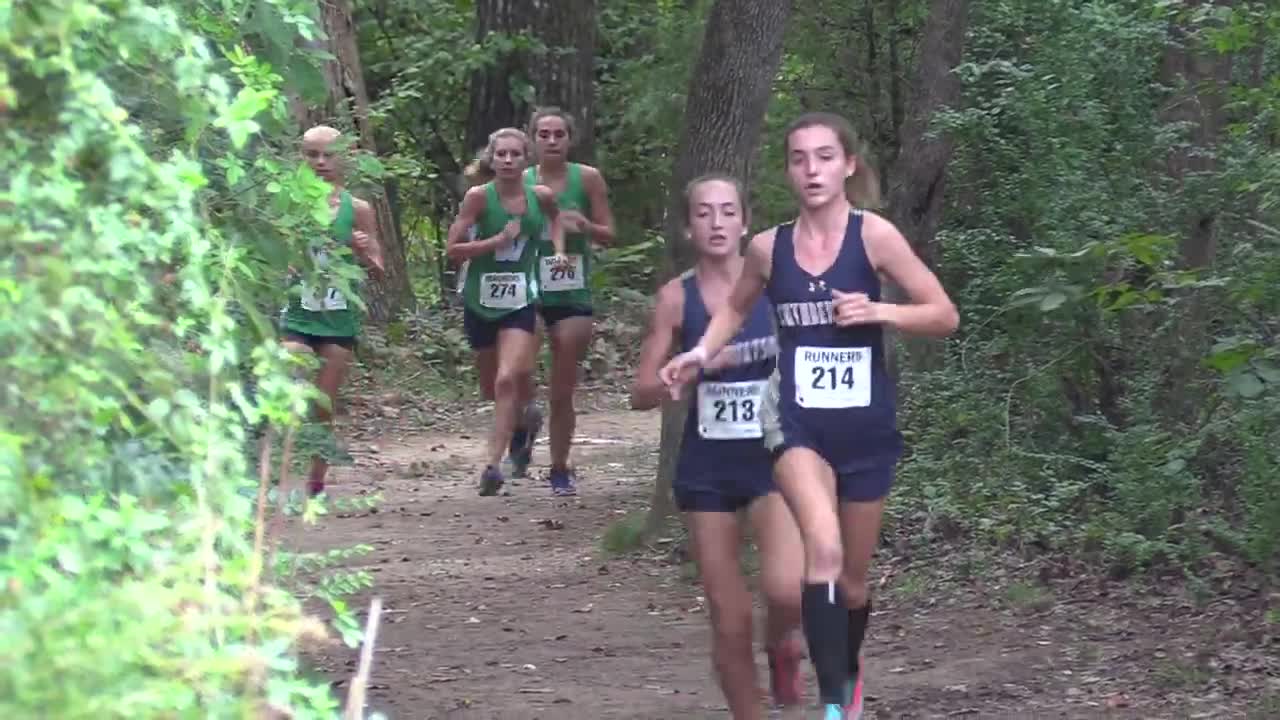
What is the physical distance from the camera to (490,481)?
12375mm

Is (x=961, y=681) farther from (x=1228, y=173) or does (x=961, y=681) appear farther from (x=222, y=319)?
(x=222, y=319)

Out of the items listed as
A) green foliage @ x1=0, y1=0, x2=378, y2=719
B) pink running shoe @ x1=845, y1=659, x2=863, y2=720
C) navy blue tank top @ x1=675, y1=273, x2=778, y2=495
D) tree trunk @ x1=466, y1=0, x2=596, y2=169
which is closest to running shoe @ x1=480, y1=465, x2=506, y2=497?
navy blue tank top @ x1=675, y1=273, x2=778, y2=495

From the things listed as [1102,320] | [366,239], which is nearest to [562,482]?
[366,239]

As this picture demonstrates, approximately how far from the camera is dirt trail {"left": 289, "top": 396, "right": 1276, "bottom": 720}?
7469 mm

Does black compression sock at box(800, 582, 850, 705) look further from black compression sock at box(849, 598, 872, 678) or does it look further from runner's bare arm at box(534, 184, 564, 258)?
runner's bare arm at box(534, 184, 564, 258)

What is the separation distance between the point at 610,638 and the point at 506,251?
3502mm

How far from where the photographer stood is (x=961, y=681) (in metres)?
7.68

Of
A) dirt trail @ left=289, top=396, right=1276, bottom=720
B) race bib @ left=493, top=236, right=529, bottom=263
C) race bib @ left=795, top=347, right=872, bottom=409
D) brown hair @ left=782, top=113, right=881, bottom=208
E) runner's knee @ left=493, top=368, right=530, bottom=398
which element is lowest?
dirt trail @ left=289, top=396, right=1276, bottom=720

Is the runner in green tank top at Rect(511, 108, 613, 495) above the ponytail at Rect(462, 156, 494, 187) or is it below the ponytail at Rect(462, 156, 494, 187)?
below

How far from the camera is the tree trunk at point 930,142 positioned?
1262cm

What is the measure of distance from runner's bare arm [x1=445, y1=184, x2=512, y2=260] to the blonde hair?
0.74 feet

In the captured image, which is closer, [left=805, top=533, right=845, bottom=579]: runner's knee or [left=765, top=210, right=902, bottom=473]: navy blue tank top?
[left=805, top=533, right=845, bottom=579]: runner's knee

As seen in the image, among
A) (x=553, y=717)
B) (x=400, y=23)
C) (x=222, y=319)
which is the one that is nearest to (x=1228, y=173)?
(x=553, y=717)

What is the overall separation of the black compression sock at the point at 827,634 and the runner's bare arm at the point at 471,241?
5689 millimetres
